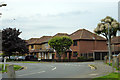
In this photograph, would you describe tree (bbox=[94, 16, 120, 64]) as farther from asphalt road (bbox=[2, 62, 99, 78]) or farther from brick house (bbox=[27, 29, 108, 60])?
asphalt road (bbox=[2, 62, 99, 78])

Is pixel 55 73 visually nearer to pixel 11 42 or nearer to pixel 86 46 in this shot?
pixel 86 46

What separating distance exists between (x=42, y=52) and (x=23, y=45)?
916 centimetres

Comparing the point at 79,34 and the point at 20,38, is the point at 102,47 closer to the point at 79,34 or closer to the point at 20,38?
the point at 79,34

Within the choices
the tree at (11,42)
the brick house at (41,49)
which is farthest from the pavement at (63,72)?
the brick house at (41,49)

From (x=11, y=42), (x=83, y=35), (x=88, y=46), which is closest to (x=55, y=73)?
(x=88, y=46)

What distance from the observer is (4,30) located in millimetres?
63031

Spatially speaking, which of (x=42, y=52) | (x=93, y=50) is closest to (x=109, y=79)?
(x=93, y=50)

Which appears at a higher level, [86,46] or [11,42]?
[11,42]

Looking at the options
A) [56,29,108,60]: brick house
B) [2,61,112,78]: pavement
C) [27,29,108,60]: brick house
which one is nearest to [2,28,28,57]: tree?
[27,29,108,60]: brick house

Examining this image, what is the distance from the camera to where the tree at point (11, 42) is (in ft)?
200

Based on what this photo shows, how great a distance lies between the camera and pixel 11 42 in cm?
6128

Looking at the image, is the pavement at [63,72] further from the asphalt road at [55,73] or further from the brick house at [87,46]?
the brick house at [87,46]

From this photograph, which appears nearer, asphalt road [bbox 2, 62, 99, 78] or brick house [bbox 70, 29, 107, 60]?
asphalt road [bbox 2, 62, 99, 78]

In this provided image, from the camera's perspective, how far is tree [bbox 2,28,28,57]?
60938 millimetres
